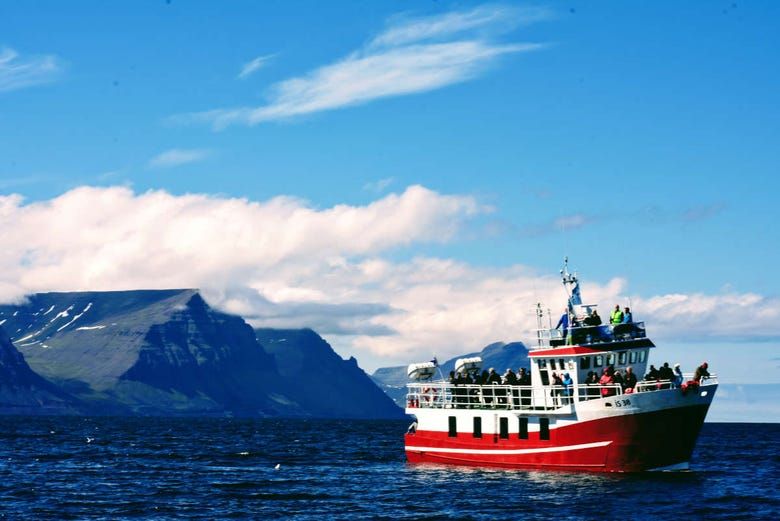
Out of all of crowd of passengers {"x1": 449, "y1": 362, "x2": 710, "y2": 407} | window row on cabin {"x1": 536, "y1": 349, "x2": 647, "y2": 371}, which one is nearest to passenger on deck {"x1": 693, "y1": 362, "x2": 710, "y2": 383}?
crowd of passengers {"x1": 449, "y1": 362, "x2": 710, "y2": 407}

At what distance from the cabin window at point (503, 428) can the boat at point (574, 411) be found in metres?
0.08

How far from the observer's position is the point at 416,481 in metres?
63.4

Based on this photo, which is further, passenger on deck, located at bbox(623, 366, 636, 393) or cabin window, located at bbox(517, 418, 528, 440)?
cabin window, located at bbox(517, 418, 528, 440)

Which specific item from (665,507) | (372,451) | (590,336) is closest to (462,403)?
(590,336)

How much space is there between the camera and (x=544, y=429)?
205 ft

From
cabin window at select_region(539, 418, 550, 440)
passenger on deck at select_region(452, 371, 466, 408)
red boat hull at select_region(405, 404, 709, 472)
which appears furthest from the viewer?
passenger on deck at select_region(452, 371, 466, 408)

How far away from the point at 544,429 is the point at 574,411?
3.49 m

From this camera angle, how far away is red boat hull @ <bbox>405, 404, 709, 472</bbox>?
2272 inches

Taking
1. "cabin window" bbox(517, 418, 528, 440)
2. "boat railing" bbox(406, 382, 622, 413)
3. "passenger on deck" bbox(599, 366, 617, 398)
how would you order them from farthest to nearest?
1. "cabin window" bbox(517, 418, 528, 440)
2. "boat railing" bbox(406, 382, 622, 413)
3. "passenger on deck" bbox(599, 366, 617, 398)

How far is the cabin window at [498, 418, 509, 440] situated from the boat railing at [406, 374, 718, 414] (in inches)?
35.5

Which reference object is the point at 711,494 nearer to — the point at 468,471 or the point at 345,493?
the point at 468,471

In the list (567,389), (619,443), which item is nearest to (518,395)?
(567,389)

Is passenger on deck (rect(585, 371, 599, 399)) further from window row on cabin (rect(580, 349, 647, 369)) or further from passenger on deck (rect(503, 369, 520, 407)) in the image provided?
passenger on deck (rect(503, 369, 520, 407))

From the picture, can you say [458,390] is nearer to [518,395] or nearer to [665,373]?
[518,395]
